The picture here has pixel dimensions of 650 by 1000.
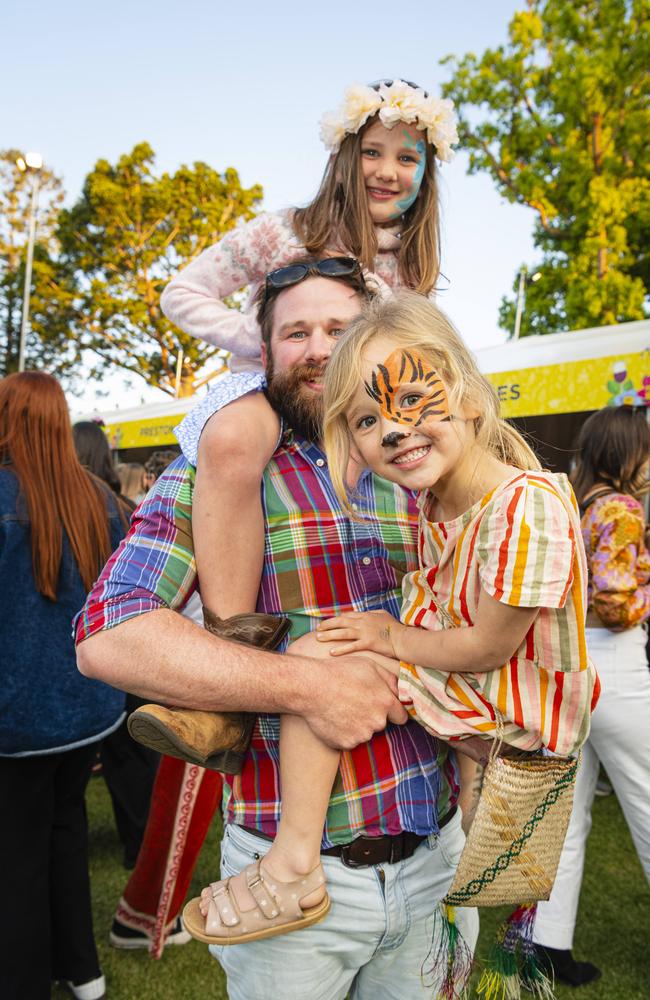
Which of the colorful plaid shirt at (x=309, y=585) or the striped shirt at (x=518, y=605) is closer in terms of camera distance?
the striped shirt at (x=518, y=605)

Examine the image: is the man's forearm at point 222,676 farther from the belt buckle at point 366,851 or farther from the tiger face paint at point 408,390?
the tiger face paint at point 408,390

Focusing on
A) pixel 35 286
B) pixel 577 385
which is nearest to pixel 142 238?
pixel 35 286

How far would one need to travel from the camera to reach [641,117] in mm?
14922

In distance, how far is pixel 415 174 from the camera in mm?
2150

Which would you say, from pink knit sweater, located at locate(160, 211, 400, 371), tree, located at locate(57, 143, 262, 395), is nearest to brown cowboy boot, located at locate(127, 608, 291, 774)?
pink knit sweater, located at locate(160, 211, 400, 371)

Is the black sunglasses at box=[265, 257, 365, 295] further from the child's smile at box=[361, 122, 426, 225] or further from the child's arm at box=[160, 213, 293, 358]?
the child's smile at box=[361, 122, 426, 225]

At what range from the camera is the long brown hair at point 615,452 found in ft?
11.6

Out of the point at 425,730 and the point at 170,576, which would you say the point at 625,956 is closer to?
the point at 425,730

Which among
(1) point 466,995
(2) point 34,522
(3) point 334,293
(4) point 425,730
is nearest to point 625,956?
(1) point 466,995

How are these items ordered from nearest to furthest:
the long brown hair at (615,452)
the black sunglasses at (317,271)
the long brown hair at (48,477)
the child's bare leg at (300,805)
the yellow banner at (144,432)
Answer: the child's bare leg at (300,805)
the black sunglasses at (317,271)
the long brown hair at (48,477)
the long brown hair at (615,452)
the yellow banner at (144,432)

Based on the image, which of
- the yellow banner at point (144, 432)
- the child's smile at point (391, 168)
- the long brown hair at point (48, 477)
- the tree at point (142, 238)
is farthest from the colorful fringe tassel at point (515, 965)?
the tree at point (142, 238)

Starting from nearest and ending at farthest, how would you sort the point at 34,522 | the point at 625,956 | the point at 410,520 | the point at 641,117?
the point at 410,520 < the point at 34,522 < the point at 625,956 < the point at 641,117

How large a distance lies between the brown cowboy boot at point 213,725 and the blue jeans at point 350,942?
210mm

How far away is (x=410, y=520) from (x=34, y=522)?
1.84 m
